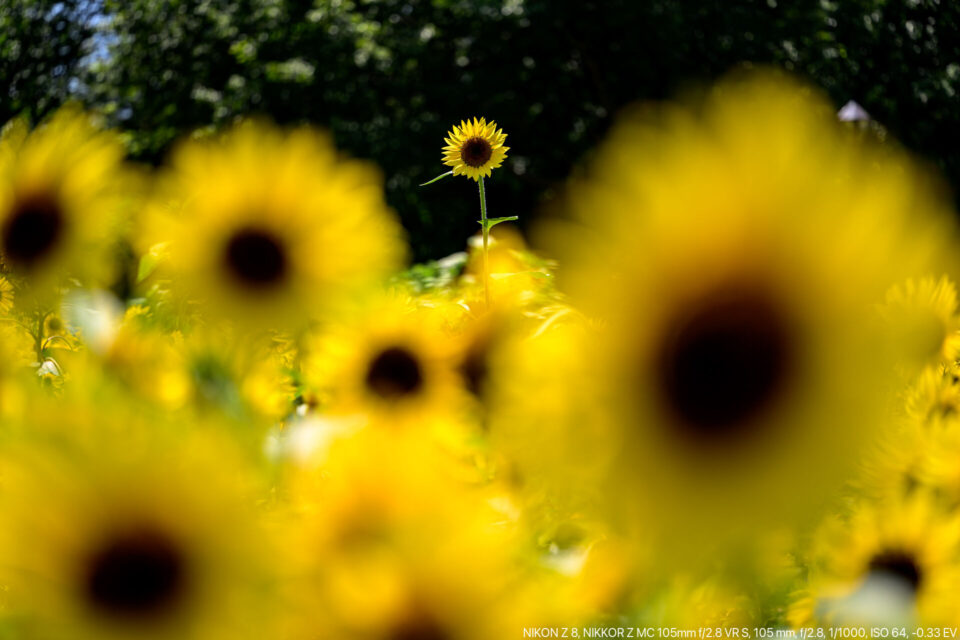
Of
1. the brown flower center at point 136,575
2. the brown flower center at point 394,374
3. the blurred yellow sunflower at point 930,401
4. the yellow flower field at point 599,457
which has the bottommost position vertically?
the brown flower center at point 136,575

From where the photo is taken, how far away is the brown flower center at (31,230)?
83 centimetres

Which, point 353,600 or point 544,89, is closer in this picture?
point 353,600

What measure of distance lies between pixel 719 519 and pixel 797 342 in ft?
0.29

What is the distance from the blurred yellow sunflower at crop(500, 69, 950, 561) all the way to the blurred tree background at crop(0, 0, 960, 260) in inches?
320

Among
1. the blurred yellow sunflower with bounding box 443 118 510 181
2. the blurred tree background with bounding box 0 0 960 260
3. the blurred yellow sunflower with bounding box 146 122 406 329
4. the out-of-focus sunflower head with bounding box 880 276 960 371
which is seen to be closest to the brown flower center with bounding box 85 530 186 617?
the blurred yellow sunflower with bounding box 146 122 406 329

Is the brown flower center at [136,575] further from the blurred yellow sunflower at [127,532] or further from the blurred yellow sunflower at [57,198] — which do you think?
the blurred yellow sunflower at [57,198]

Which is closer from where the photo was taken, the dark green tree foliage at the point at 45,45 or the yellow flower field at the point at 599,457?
the yellow flower field at the point at 599,457

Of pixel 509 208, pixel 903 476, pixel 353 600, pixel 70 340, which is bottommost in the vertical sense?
pixel 353 600

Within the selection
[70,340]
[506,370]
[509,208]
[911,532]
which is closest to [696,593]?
[506,370]

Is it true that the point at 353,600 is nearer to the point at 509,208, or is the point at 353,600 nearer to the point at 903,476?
the point at 903,476

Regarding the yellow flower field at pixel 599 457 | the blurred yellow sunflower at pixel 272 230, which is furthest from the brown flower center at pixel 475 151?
the yellow flower field at pixel 599 457

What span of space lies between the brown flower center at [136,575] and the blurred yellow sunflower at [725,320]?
0.56 feet

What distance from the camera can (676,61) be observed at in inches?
385

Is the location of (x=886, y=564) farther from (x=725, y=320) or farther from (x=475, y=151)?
(x=475, y=151)
